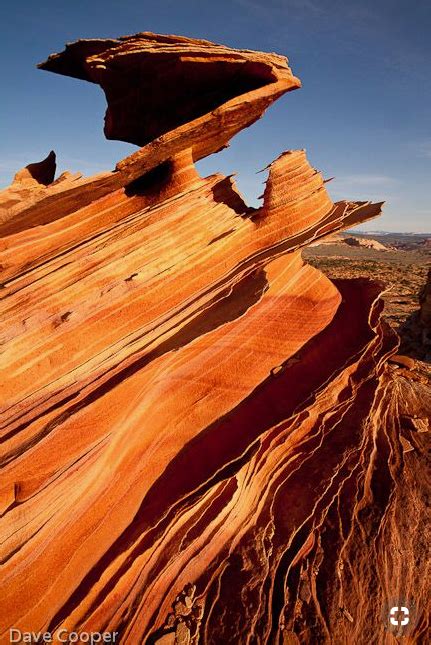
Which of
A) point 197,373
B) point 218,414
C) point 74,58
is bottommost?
point 218,414

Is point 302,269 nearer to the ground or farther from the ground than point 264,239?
nearer to the ground

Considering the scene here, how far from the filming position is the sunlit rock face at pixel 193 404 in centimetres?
538

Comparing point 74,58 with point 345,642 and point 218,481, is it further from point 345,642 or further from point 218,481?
point 345,642

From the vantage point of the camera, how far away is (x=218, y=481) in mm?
6246

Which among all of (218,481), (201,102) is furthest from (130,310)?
(201,102)

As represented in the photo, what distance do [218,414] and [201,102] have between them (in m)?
6.81

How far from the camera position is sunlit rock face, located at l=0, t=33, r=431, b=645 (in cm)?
538

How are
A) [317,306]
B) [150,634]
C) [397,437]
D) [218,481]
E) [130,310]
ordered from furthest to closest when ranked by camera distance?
[317,306], [397,437], [130,310], [218,481], [150,634]

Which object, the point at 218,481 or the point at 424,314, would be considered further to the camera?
the point at 424,314

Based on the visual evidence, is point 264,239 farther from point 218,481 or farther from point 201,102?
point 218,481

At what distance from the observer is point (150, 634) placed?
17.2 ft

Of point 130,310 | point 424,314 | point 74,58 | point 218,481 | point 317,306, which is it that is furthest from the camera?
point 424,314

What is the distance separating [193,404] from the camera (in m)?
7.09

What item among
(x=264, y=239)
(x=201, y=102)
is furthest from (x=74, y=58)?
(x=264, y=239)
